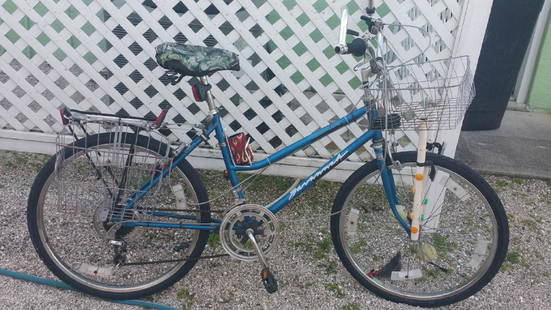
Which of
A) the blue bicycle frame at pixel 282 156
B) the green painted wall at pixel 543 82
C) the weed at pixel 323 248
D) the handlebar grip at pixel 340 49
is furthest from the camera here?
the green painted wall at pixel 543 82

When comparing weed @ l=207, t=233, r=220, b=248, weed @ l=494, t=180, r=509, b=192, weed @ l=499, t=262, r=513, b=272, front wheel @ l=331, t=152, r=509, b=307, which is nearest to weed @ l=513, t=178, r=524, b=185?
weed @ l=494, t=180, r=509, b=192

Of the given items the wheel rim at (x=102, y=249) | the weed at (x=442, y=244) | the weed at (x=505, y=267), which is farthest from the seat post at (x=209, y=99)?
the weed at (x=505, y=267)

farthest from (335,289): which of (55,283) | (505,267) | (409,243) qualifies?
(55,283)

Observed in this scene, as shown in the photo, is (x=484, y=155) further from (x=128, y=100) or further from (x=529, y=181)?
(x=128, y=100)

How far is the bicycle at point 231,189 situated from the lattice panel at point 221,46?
613mm

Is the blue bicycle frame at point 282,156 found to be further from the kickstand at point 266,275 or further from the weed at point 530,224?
the weed at point 530,224

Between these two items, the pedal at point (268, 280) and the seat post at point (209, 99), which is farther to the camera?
the pedal at point (268, 280)

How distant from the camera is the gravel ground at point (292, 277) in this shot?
2.24 m

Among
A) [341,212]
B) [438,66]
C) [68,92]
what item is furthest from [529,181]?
[68,92]

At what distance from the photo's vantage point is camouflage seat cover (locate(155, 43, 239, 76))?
1.93 metres

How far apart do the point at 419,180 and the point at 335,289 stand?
72 cm

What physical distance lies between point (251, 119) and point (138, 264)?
1.17m

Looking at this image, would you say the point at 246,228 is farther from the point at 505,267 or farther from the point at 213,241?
the point at 505,267

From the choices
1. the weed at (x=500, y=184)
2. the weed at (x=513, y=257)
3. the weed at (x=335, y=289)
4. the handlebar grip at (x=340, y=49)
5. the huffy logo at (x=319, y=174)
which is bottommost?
the weed at (x=500, y=184)
